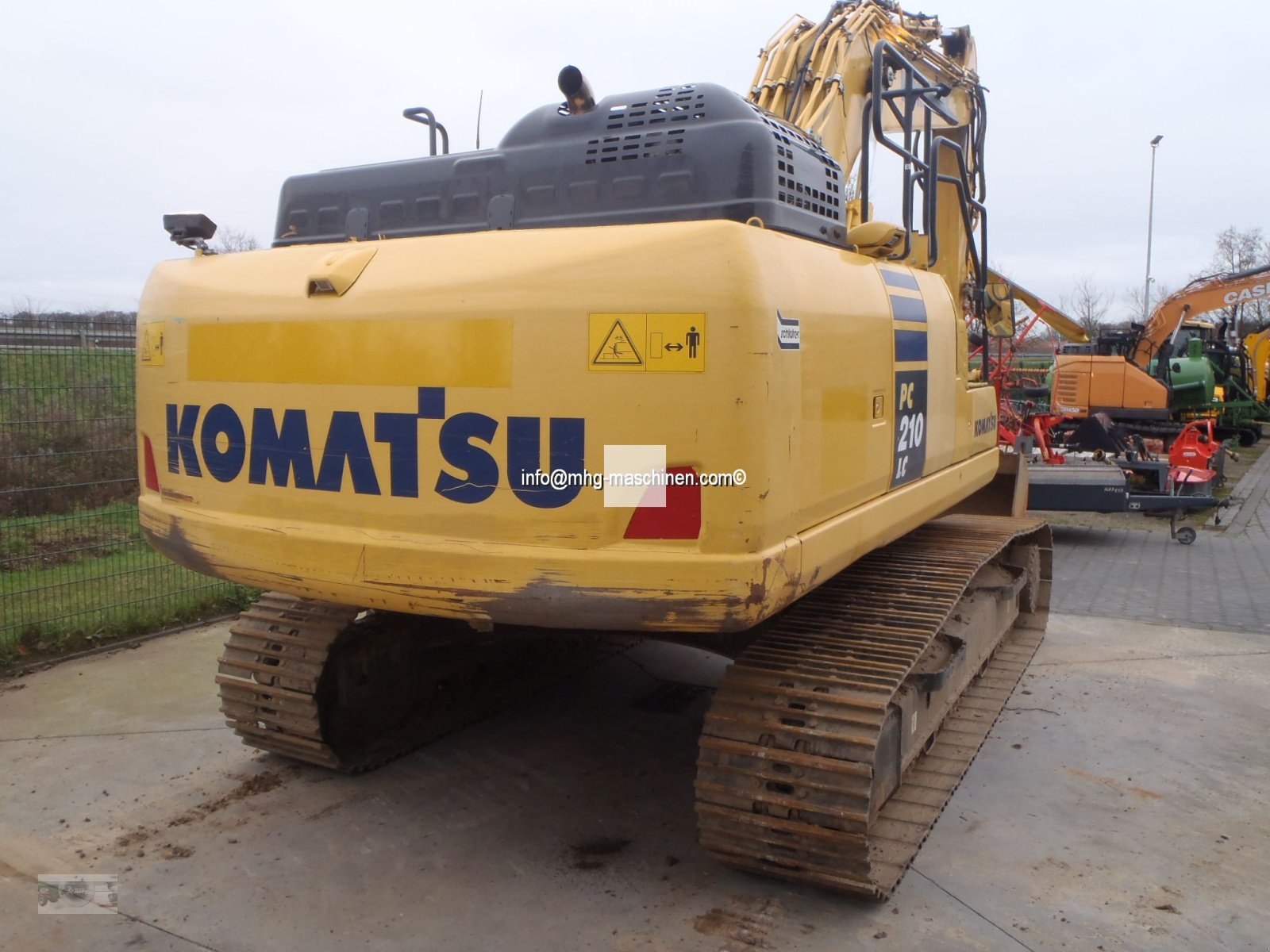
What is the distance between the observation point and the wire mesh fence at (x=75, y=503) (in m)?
5.98

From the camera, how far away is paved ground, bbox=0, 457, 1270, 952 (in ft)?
10.5

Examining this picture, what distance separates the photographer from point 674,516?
2693 millimetres

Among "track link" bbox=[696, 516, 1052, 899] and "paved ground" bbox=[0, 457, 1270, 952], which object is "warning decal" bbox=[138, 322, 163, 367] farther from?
"track link" bbox=[696, 516, 1052, 899]

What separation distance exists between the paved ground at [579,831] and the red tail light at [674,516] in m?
1.30

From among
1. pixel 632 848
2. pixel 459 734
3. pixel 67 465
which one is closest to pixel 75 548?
pixel 67 465

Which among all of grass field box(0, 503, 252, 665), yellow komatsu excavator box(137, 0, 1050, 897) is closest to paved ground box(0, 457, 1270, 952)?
yellow komatsu excavator box(137, 0, 1050, 897)

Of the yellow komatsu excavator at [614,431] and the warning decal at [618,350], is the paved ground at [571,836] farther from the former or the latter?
the warning decal at [618,350]

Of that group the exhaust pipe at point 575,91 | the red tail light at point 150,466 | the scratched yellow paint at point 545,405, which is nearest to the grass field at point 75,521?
the red tail light at point 150,466

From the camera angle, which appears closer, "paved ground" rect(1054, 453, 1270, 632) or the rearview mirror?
the rearview mirror

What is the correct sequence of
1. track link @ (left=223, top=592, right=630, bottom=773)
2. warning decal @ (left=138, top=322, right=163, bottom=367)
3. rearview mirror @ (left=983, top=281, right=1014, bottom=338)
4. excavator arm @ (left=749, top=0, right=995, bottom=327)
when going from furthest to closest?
rearview mirror @ (left=983, top=281, right=1014, bottom=338) < excavator arm @ (left=749, top=0, right=995, bottom=327) < track link @ (left=223, top=592, right=630, bottom=773) < warning decal @ (left=138, top=322, right=163, bottom=367)

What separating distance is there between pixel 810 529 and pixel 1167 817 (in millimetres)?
2208

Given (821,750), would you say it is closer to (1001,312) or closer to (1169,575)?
(1001,312)

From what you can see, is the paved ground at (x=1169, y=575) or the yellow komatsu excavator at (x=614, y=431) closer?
the yellow komatsu excavator at (x=614, y=431)

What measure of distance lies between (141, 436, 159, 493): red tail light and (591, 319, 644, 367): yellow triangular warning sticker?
68.7 inches
